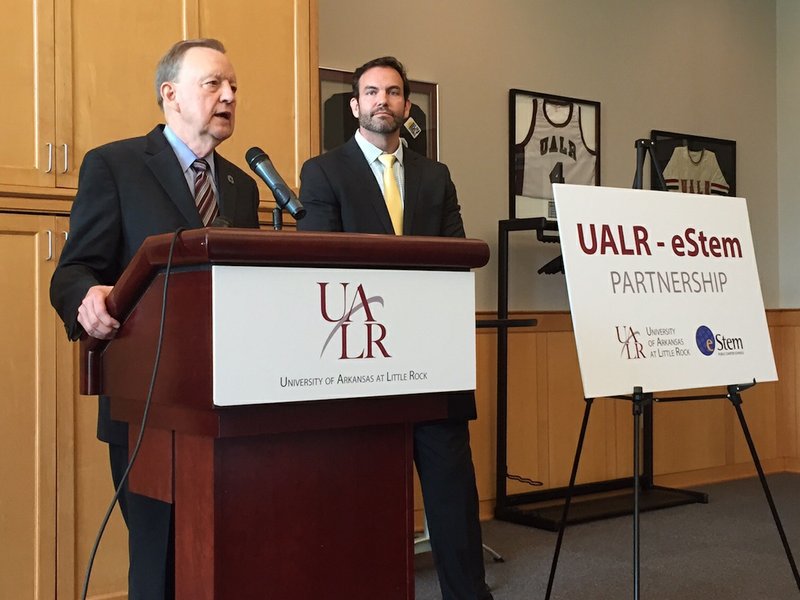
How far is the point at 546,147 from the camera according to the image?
494 centimetres

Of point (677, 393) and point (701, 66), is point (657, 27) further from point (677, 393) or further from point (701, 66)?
point (677, 393)

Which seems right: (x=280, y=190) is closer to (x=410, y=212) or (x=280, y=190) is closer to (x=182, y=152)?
(x=182, y=152)

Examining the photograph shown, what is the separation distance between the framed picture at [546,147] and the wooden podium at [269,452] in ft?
11.6

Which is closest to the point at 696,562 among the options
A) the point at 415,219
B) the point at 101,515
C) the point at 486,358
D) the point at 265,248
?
the point at 486,358

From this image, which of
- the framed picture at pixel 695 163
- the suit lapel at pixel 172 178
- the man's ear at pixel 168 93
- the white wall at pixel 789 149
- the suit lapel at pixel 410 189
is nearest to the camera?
→ the suit lapel at pixel 172 178

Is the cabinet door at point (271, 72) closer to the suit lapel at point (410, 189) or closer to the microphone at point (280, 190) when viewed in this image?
the suit lapel at point (410, 189)

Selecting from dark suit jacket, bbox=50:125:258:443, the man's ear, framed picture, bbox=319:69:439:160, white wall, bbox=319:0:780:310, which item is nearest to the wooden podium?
dark suit jacket, bbox=50:125:258:443

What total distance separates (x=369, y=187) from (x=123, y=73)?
851 mm

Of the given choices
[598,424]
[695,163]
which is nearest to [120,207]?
[598,424]

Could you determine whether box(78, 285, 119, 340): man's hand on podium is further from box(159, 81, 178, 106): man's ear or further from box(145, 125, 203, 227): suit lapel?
box(159, 81, 178, 106): man's ear

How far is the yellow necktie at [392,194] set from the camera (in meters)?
2.82

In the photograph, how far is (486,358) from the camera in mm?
4648

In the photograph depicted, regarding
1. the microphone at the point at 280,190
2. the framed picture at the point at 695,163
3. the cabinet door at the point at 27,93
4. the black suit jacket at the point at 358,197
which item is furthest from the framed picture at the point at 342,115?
the microphone at the point at 280,190

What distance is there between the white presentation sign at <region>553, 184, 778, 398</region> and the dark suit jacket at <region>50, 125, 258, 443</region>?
101 centimetres
